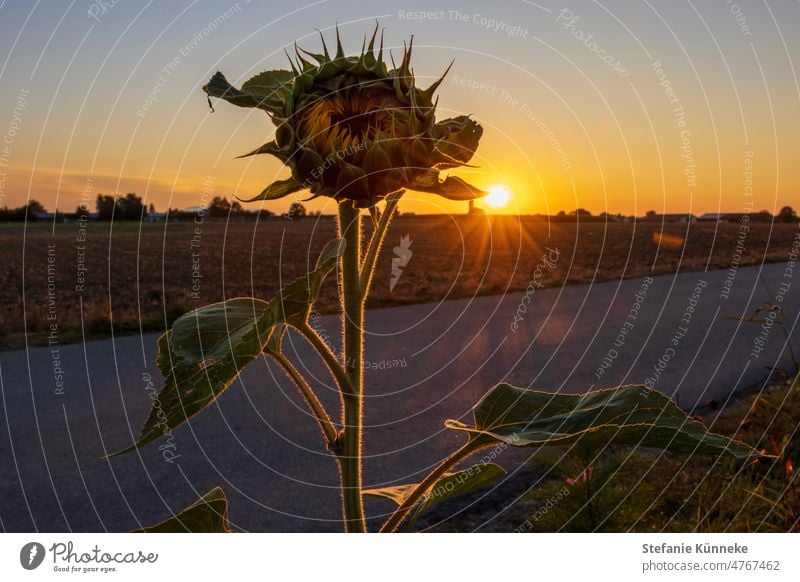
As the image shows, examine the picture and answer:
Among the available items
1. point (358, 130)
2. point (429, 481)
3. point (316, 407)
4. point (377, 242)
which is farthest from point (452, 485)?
point (358, 130)

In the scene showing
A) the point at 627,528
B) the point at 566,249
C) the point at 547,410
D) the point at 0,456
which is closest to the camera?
the point at 547,410

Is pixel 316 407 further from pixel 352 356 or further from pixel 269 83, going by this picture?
→ pixel 269 83

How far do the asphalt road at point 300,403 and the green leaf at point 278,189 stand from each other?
237cm

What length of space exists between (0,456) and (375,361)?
10.9ft

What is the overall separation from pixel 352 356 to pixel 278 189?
23 cm

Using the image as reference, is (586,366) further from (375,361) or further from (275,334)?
(275,334)

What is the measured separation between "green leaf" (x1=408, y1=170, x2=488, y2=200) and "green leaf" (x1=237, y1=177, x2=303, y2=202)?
0.14m

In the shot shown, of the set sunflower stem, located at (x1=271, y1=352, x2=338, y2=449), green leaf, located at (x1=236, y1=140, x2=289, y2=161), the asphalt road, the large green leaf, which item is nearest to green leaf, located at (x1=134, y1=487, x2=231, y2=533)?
sunflower stem, located at (x1=271, y1=352, x2=338, y2=449)

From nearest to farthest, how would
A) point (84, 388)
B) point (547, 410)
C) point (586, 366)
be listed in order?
point (547, 410), point (84, 388), point (586, 366)

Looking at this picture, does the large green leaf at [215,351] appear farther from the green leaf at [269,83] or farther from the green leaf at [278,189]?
the green leaf at [269,83]
